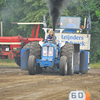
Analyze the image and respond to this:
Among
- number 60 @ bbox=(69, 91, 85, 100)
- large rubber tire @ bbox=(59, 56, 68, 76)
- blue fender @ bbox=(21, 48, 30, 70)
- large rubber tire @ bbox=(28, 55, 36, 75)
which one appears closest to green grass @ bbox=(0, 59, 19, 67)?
blue fender @ bbox=(21, 48, 30, 70)

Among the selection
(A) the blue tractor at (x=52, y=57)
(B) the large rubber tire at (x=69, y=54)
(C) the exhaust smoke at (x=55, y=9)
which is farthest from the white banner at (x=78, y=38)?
(B) the large rubber tire at (x=69, y=54)

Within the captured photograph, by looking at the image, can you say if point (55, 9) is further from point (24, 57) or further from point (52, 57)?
point (24, 57)

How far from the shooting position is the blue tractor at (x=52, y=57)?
470 inches

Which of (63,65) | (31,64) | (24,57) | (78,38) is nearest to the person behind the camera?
(63,65)

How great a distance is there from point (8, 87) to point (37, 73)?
Answer: 4775 millimetres

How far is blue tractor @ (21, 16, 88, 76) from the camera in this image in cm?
1193

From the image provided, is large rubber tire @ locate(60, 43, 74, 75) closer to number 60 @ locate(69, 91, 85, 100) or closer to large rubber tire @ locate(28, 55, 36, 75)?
large rubber tire @ locate(28, 55, 36, 75)

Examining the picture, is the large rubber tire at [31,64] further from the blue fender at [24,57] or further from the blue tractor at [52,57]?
the blue fender at [24,57]

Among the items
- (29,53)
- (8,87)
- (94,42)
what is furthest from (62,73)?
(94,42)

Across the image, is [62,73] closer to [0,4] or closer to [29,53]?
[29,53]

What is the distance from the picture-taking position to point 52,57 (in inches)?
481

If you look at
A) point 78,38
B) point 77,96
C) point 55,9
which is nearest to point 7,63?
point 78,38

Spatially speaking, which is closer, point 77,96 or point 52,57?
point 77,96

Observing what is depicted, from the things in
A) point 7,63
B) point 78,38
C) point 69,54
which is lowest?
point 7,63
